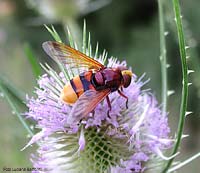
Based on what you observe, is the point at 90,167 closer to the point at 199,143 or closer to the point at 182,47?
the point at 182,47

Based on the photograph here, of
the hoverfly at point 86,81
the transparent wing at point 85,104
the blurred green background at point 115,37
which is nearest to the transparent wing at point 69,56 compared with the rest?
the hoverfly at point 86,81

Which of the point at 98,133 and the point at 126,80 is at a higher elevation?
the point at 126,80

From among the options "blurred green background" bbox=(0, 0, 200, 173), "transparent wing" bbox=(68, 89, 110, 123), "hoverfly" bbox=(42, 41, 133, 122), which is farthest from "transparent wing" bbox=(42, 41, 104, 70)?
"blurred green background" bbox=(0, 0, 200, 173)

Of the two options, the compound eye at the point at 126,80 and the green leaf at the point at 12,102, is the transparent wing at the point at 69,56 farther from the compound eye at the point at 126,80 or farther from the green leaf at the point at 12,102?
the green leaf at the point at 12,102

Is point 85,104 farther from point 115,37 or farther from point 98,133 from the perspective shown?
point 115,37

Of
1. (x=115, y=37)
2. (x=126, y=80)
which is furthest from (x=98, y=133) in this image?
(x=115, y=37)

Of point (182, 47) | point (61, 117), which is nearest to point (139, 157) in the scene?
point (61, 117)

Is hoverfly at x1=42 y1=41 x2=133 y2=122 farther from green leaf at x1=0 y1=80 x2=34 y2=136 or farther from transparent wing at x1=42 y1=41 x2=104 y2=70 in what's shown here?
green leaf at x1=0 y1=80 x2=34 y2=136
